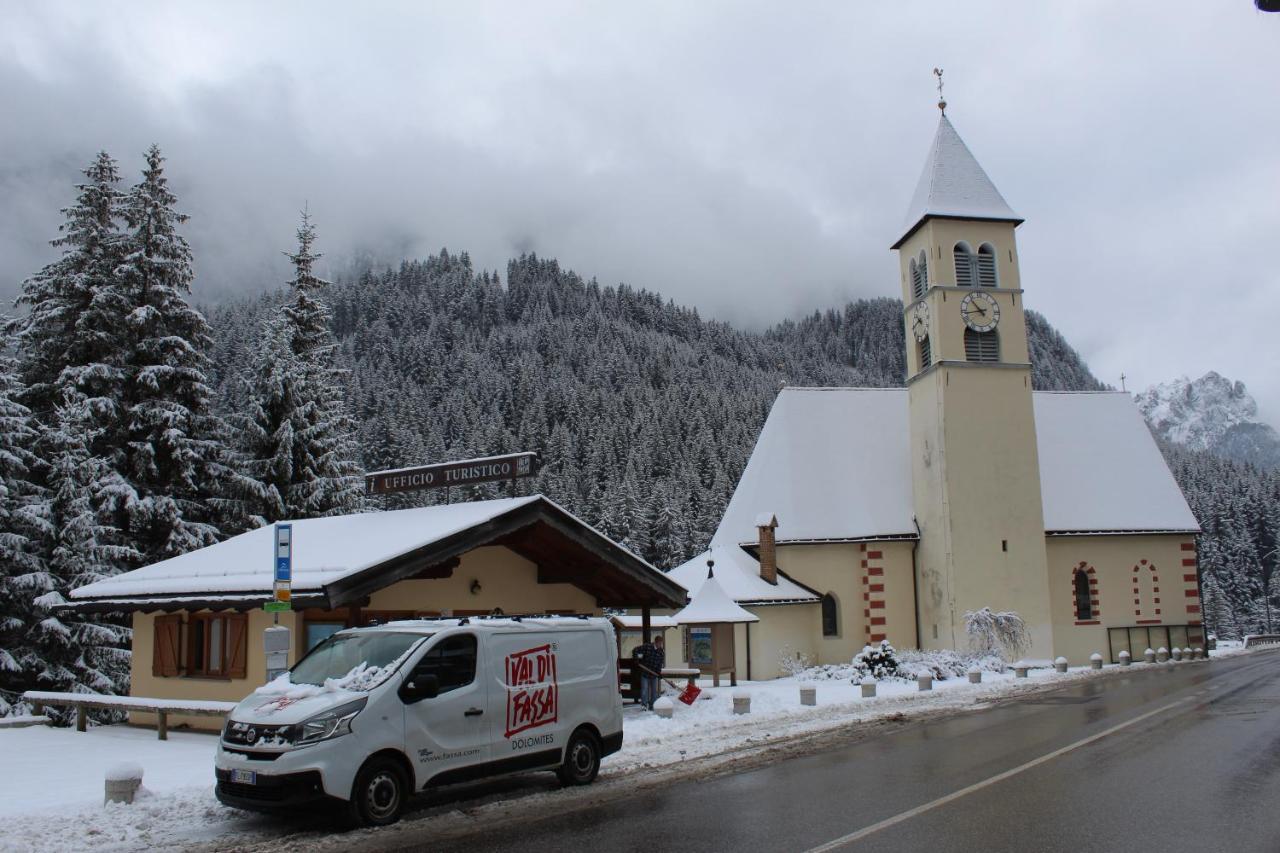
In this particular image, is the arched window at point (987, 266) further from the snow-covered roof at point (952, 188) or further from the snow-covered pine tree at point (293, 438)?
the snow-covered pine tree at point (293, 438)

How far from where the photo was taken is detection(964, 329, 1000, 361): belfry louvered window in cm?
3856

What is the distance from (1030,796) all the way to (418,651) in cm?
704

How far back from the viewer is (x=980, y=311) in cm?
3872

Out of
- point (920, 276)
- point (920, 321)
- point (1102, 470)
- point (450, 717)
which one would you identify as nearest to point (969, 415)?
point (920, 321)

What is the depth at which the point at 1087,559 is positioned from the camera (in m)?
40.1

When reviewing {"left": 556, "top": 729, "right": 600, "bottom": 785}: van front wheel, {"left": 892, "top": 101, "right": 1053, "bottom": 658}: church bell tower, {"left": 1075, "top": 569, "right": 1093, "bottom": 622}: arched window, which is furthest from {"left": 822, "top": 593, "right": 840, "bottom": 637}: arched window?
{"left": 556, "top": 729, "right": 600, "bottom": 785}: van front wheel

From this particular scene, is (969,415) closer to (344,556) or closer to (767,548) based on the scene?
(767,548)

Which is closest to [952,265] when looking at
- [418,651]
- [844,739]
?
[844,739]

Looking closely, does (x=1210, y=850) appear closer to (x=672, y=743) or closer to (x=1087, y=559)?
(x=672, y=743)

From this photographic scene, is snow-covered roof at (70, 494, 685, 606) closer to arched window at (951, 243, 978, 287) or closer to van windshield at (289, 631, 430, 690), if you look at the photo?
van windshield at (289, 631, 430, 690)

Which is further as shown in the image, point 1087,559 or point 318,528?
point 1087,559

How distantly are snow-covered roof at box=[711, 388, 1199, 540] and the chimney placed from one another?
1014mm

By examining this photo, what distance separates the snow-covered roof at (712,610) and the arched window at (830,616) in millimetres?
6029

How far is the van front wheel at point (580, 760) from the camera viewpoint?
41.6ft
